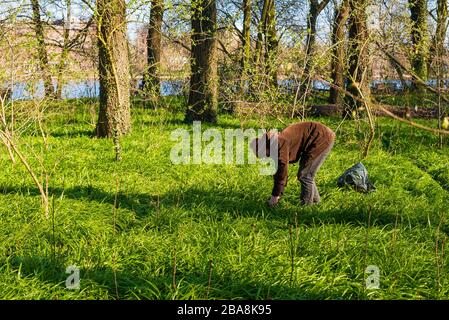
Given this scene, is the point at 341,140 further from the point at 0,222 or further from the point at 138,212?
the point at 0,222

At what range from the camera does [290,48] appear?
10.1 meters

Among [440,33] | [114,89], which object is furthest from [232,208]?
[440,33]

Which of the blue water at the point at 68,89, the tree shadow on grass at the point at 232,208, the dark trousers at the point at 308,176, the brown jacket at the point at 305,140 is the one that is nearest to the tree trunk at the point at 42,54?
the blue water at the point at 68,89

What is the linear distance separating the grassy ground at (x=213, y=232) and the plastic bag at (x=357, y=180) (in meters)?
0.18

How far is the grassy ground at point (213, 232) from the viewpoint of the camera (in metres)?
Result: 3.59

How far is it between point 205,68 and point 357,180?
6.09 meters

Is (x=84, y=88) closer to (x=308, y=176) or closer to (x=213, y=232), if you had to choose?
(x=308, y=176)

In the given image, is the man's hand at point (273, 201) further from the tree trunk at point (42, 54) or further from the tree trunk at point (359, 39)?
the tree trunk at point (42, 54)

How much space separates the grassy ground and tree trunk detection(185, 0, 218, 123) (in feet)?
11.5

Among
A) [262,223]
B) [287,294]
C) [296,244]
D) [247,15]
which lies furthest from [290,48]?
[287,294]
